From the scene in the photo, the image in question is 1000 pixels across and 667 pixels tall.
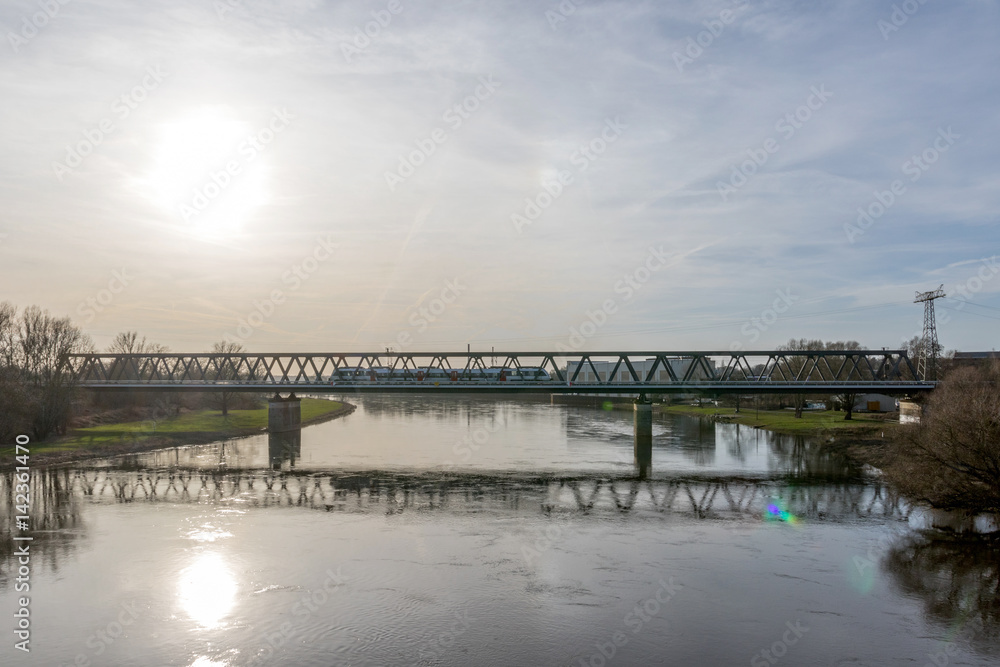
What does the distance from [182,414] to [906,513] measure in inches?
3699

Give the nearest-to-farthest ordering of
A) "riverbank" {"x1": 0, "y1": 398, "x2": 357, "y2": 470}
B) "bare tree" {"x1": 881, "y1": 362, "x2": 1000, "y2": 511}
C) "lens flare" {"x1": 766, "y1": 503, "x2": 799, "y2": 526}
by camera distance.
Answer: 1. "bare tree" {"x1": 881, "y1": 362, "x2": 1000, "y2": 511}
2. "lens flare" {"x1": 766, "y1": 503, "x2": 799, "y2": 526}
3. "riverbank" {"x1": 0, "y1": 398, "x2": 357, "y2": 470}

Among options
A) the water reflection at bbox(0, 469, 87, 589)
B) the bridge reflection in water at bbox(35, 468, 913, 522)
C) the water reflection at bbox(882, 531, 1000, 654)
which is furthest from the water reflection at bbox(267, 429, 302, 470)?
the water reflection at bbox(882, 531, 1000, 654)

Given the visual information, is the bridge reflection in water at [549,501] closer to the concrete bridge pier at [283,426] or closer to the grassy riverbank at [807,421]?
the concrete bridge pier at [283,426]

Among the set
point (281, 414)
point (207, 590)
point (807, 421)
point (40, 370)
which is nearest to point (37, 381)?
point (40, 370)

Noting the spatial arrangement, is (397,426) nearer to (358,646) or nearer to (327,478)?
(327,478)

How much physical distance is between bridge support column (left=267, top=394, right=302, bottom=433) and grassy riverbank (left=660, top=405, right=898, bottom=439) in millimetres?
65126

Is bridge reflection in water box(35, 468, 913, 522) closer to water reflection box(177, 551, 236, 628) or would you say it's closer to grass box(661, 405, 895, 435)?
water reflection box(177, 551, 236, 628)

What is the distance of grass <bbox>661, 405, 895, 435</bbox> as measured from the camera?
265ft

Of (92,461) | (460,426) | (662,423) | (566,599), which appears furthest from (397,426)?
(566,599)

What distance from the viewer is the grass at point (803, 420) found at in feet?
265

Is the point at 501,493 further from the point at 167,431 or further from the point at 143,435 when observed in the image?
the point at 167,431

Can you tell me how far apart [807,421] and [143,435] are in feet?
273

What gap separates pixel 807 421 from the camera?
311 ft

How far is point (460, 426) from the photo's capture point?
10619 cm
